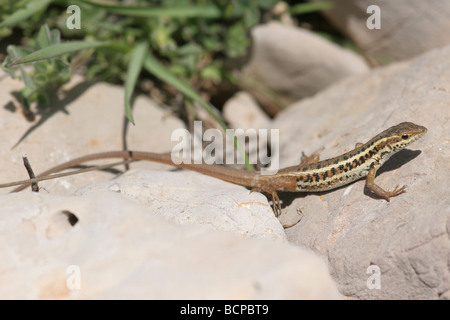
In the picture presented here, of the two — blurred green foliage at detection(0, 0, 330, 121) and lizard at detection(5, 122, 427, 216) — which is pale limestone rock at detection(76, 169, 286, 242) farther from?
blurred green foliage at detection(0, 0, 330, 121)

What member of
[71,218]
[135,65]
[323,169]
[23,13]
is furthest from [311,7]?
[71,218]

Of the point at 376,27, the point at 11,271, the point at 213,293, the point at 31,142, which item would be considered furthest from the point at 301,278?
the point at 376,27

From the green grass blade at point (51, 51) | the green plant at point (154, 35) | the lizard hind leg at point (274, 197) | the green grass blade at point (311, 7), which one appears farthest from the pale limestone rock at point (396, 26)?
the green grass blade at point (51, 51)

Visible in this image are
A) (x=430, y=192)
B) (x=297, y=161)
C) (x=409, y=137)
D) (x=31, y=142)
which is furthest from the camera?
(x=297, y=161)

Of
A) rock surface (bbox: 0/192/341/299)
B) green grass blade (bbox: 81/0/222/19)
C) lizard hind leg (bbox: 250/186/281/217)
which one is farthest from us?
green grass blade (bbox: 81/0/222/19)

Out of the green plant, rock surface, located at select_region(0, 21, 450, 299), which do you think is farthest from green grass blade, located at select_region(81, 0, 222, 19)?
rock surface, located at select_region(0, 21, 450, 299)

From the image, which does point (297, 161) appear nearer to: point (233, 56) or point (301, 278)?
point (233, 56)
